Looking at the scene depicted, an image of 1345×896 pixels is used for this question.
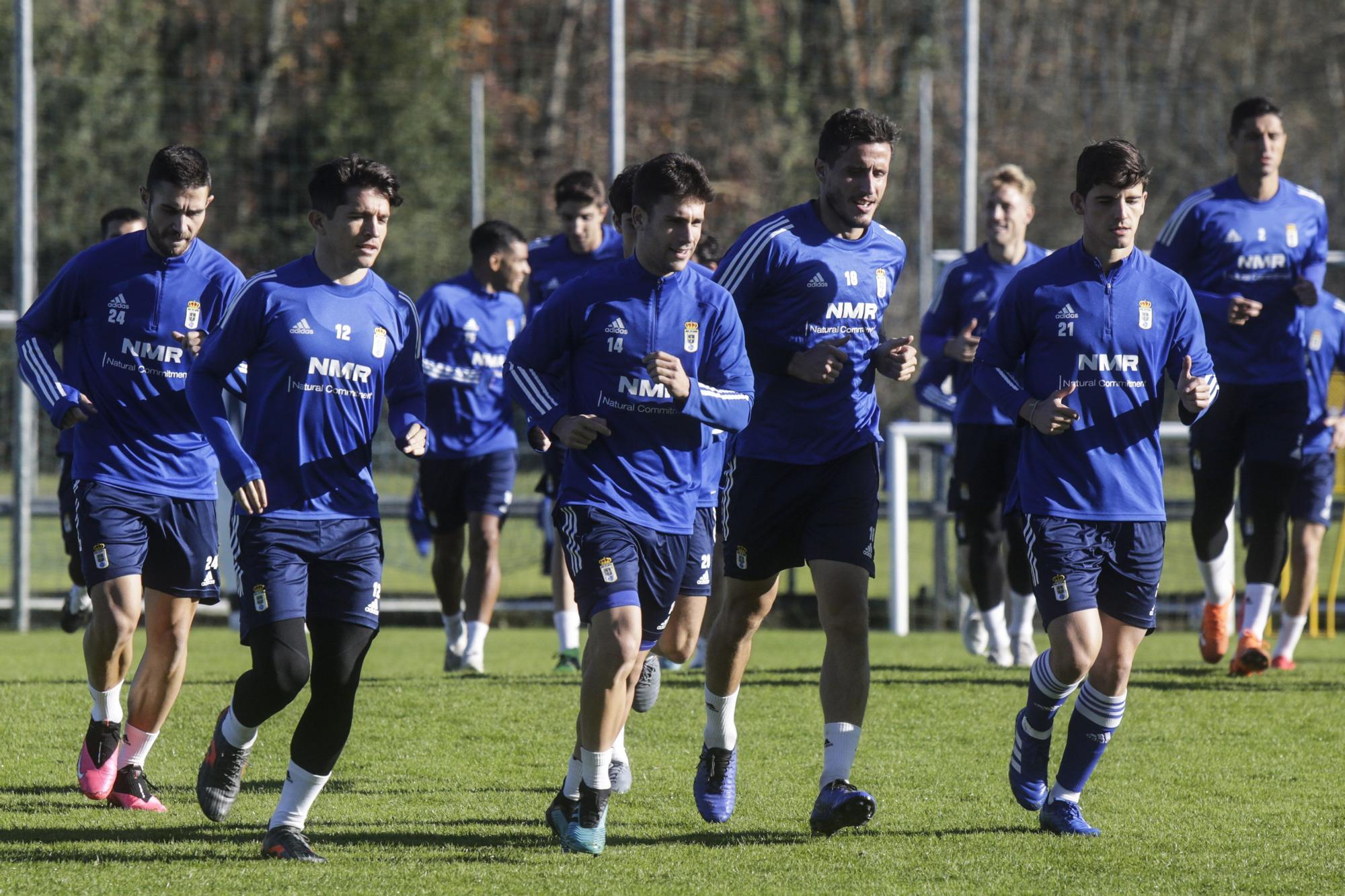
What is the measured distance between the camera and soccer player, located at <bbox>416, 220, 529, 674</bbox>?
30.5ft

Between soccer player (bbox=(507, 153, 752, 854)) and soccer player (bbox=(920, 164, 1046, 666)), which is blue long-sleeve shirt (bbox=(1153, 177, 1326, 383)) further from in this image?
soccer player (bbox=(507, 153, 752, 854))

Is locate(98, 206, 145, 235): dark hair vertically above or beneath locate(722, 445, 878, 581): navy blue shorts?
above

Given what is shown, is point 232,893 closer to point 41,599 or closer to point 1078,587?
point 1078,587

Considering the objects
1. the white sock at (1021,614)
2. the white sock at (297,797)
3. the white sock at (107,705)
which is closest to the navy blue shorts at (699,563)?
the white sock at (297,797)

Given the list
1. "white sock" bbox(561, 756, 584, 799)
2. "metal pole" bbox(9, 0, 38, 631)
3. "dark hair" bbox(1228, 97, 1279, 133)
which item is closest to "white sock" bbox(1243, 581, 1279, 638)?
"dark hair" bbox(1228, 97, 1279, 133)

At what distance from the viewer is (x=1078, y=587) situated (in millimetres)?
5332

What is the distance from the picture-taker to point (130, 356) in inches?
236

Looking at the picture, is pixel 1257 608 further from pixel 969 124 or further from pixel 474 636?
pixel 969 124

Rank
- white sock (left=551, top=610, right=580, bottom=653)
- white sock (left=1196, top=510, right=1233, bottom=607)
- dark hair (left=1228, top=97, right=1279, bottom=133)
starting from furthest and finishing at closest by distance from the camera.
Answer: white sock (left=551, top=610, right=580, bottom=653) < white sock (left=1196, top=510, right=1233, bottom=607) < dark hair (left=1228, top=97, right=1279, bottom=133)

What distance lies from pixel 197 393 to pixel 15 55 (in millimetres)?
8282

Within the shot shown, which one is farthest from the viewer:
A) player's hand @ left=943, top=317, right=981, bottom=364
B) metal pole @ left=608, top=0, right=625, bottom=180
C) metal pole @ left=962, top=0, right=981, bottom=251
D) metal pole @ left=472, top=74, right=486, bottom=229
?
metal pole @ left=472, top=74, right=486, bottom=229

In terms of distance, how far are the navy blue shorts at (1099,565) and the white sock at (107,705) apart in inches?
123

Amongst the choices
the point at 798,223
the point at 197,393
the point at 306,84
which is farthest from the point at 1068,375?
the point at 306,84

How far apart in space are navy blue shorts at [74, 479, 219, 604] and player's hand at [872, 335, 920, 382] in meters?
2.35
